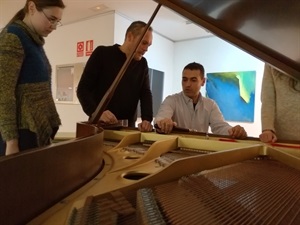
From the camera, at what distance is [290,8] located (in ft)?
4.00

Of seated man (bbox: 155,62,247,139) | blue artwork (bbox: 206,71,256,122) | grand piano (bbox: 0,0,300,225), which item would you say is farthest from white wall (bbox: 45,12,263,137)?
grand piano (bbox: 0,0,300,225)

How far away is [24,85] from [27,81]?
3cm

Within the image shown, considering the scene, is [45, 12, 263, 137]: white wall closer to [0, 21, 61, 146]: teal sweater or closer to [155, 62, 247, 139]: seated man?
[155, 62, 247, 139]: seated man

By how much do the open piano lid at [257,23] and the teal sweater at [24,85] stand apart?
0.75 metres

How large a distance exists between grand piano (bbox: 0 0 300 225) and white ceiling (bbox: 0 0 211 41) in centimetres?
288

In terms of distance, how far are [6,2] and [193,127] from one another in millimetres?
4022

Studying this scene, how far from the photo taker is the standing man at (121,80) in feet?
8.31

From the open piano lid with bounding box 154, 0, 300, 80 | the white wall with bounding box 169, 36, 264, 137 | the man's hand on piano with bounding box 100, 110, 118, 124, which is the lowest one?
the man's hand on piano with bounding box 100, 110, 118, 124

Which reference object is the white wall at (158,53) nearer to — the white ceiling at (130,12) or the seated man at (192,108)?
the white ceiling at (130,12)

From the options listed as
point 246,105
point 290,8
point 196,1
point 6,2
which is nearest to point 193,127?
point 196,1

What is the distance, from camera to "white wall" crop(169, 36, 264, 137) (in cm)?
541

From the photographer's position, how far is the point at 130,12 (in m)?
4.99

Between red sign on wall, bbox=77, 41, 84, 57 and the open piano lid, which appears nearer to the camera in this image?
the open piano lid

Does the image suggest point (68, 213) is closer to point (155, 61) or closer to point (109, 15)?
point (109, 15)
